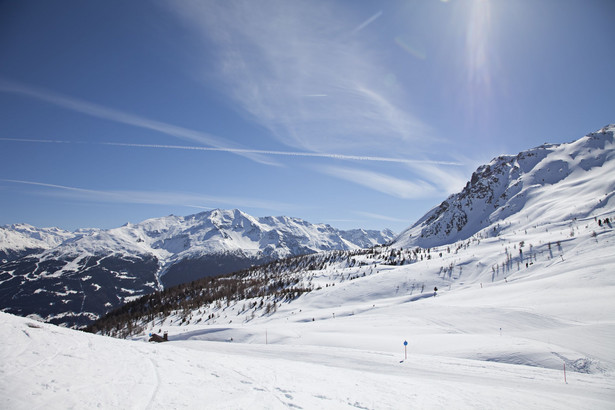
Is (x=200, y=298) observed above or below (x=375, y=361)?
below

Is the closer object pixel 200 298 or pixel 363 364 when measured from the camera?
pixel 363 364

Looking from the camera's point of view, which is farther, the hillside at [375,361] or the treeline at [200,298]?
the treeline at [200,298]

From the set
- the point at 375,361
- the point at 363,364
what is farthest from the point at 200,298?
the point at 363,364

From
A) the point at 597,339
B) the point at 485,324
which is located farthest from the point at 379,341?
the point at 597,339

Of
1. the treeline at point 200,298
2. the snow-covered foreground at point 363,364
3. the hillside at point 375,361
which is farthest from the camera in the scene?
the treeline at point 200,298

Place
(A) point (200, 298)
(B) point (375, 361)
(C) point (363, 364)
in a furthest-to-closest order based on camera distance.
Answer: (A) point (200, 298) < (B) point (375, 361) < (C) point (363, 364)

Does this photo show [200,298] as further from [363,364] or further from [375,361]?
[363,364]

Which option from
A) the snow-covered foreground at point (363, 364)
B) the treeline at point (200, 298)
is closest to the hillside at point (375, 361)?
the snow-covered foreground at point (363, 364)

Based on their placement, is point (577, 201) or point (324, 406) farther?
point (577, 201)

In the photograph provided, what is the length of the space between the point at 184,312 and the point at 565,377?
134128 mm

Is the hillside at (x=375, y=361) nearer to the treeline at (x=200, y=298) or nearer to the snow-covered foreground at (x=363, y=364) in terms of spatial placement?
the snow-covered foreground at (x=363, y=364)

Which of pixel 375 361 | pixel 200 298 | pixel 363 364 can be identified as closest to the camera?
pixel 363 364

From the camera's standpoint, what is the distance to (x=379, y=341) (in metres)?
30.3

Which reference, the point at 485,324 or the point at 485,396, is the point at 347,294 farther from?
the point at 485,396
